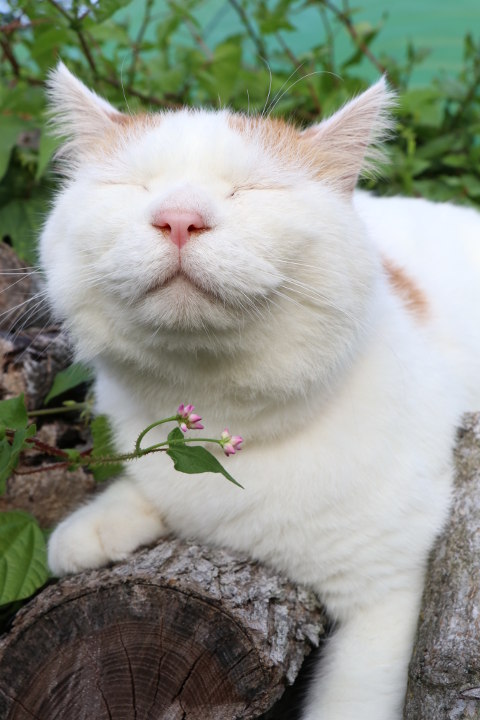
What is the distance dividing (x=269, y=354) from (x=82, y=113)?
617 millimetres

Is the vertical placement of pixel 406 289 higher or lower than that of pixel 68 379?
higher

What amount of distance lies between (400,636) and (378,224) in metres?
1.01

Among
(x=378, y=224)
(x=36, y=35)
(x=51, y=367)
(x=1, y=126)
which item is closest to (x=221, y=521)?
(x=51, y=367)

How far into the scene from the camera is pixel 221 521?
147 centimetres

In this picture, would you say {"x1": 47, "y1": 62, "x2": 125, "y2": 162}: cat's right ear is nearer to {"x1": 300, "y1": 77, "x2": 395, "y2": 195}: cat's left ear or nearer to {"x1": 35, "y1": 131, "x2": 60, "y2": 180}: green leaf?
{"x1": 300, "y1": 77, "x2": 395, "y2": 195}: cat's left ear

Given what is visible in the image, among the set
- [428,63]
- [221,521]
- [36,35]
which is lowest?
[221,521]

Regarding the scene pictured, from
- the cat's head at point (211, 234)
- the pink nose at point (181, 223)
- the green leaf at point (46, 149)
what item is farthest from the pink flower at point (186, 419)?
the green leaf at point (46, 149)

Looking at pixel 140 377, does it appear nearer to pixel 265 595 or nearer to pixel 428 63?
pixel 265 595

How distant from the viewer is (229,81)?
2750mm

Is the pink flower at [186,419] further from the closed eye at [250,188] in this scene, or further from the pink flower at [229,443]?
the closed eye at [250,188]

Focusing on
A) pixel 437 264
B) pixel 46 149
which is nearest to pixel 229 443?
pixel 437 264

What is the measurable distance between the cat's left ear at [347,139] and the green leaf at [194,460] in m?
0.56

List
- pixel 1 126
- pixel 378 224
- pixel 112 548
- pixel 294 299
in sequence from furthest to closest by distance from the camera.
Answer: pixel 1 126 → pixel 378 224 → pixel 112 548 → pixel 294 299

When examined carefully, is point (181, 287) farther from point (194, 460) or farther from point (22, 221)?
point (22, 221)
